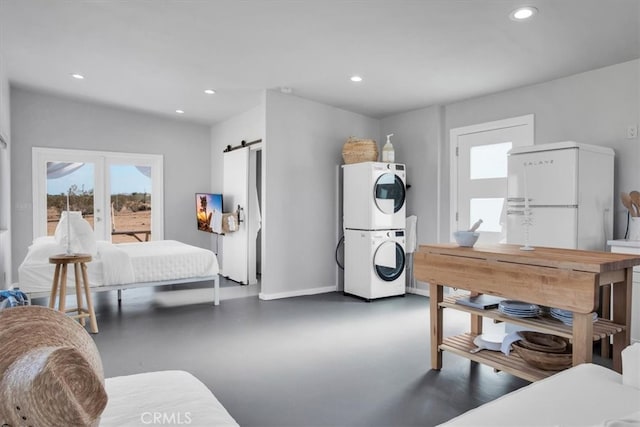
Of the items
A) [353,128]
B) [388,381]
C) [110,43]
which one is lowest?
[388,381]

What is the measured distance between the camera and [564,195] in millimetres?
3301

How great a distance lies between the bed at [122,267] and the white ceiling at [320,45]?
1962 mm

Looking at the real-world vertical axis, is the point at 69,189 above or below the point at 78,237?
above

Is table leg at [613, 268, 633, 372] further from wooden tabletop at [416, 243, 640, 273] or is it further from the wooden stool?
the wooden stool

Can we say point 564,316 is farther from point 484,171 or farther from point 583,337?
point 484,171

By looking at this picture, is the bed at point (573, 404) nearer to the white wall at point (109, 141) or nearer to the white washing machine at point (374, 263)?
the white washing machine at point (374, 263)

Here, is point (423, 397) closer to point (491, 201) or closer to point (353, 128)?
point (491, 201)

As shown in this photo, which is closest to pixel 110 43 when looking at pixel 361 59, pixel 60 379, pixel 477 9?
pixel 361 59

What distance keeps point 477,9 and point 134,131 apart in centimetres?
554

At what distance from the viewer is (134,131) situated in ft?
21.6

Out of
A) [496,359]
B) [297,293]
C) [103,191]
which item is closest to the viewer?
[496,359]

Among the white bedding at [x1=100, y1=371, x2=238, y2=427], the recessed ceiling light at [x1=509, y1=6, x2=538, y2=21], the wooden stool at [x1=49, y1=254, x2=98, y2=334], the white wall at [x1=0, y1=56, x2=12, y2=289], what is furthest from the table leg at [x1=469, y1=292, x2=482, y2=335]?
the white wall at [x1=0, y1=56, x2=12, y2=289]

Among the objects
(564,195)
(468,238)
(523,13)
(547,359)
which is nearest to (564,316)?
(547,359)

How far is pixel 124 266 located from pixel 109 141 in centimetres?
304
